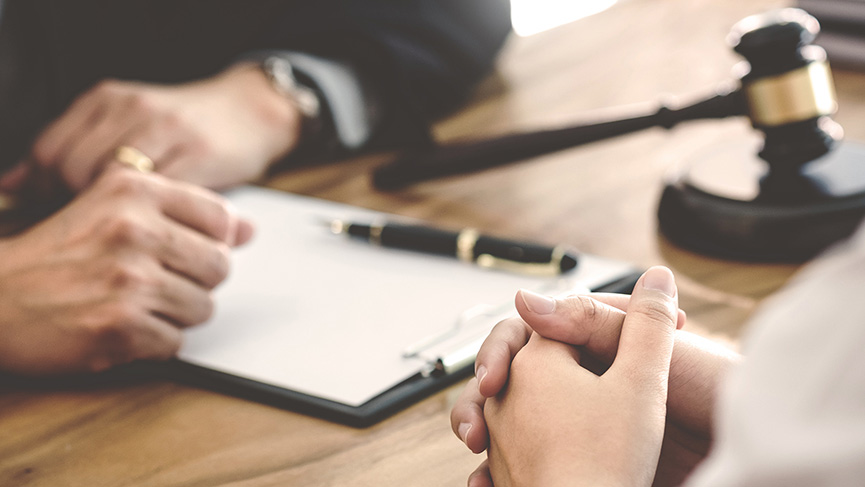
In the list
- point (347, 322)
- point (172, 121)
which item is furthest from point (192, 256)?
point (172, 121)

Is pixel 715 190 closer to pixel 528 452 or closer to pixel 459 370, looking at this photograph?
pixel 459 370

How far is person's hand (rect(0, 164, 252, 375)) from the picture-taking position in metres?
0.59

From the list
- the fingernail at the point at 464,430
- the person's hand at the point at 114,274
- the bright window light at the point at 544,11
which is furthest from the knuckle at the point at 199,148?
the bright window light at the point at 544,11

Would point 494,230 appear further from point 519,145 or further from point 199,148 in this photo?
point 199,148

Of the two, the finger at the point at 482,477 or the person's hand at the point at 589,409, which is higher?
the person's hand at the point at 589,409

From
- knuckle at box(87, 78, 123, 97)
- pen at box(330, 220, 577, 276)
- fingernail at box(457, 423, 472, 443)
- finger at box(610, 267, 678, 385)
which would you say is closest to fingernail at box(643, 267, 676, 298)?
finger at box(610, 267, 678, 385)

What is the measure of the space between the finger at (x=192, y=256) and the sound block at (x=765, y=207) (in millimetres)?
364

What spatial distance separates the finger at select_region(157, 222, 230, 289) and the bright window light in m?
1.23

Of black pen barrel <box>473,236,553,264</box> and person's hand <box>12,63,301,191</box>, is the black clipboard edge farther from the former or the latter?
person's hand <box>12,63,301,191</box>

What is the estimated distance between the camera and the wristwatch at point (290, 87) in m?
1.03

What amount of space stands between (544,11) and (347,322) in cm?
138

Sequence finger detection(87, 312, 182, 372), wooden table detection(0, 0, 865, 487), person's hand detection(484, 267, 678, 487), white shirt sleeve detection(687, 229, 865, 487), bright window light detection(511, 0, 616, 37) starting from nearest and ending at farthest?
white shirt sleeve detection(687, 229, 865, 487), person's hand detection(484, 267, 678, 487), wooden table detection(0, 0, 865, 487), finger detection(87, 312, 182, 372), bright window light detection(511, 0, 616, 37)

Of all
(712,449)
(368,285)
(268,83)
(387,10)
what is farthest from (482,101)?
(712,449)

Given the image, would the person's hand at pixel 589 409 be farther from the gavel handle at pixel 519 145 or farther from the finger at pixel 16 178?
the finger at pixel 16 178
